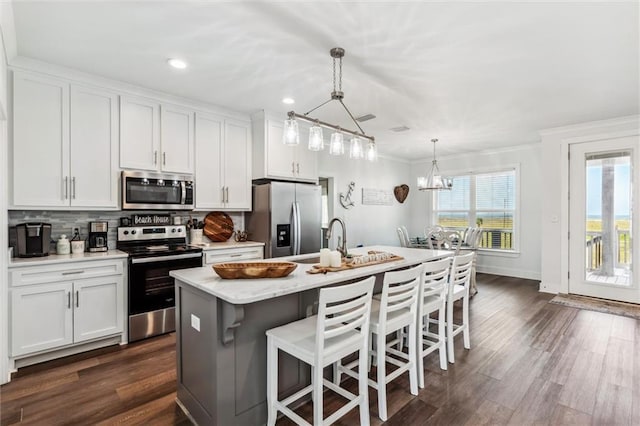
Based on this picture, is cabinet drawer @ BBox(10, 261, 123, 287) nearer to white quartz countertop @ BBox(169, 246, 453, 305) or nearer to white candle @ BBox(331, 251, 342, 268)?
white quartz countertop @ BBox(169, 246, 453, 305)

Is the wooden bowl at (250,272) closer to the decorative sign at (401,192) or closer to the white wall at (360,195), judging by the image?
the white wall at (360,195)

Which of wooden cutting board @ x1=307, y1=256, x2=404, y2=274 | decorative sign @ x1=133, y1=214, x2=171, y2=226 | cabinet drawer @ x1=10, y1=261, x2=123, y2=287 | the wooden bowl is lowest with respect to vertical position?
cabinet drawer @ x1=10, y1=261, x2=123, y2=287

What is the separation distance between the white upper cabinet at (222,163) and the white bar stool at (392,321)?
2.47 m

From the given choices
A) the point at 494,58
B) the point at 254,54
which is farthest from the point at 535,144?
the point at 254,54

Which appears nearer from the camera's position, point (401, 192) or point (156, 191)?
point (156, 191)

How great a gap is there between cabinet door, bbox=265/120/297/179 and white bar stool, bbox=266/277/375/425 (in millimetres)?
2687

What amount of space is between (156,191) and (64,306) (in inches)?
53.1

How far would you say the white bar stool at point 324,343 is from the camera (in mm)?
1643

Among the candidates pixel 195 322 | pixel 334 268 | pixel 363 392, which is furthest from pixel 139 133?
pixel 363 392

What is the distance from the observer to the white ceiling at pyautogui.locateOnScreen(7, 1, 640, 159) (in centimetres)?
209

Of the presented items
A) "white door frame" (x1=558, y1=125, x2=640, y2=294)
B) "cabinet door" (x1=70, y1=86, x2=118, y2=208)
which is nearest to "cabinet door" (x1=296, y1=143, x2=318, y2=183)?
"cabinet door" (x1=70, y1=86, x2=118, y2=208)

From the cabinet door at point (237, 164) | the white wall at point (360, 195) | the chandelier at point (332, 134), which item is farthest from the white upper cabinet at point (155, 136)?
the white wall at point (360, 195)

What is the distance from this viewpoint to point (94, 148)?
3.12 m

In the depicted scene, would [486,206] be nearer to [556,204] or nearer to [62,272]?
[556,204]
